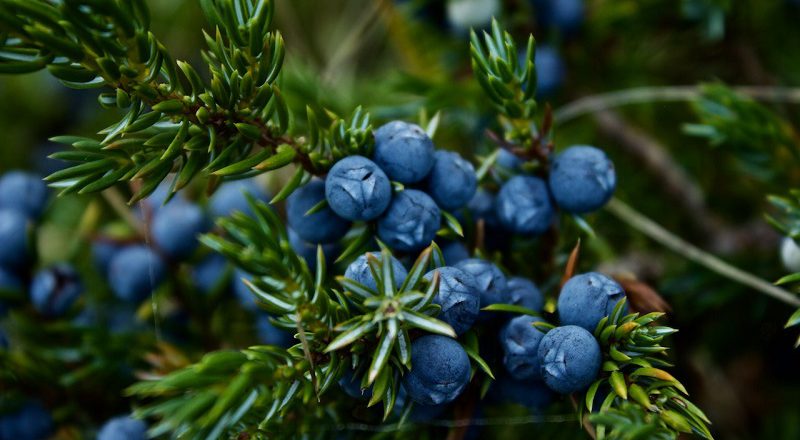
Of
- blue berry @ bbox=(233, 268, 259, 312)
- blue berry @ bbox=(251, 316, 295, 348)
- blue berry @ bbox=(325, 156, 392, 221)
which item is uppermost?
blue berry @ bbox=(325, 156, 392, 221)

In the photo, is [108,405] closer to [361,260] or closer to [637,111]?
[361,260]

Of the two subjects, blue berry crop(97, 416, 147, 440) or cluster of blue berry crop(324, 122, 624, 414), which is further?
blue berry crop(97, 416, 147, 440)

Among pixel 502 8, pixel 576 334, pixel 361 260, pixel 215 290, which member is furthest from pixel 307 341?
pixel 502 8

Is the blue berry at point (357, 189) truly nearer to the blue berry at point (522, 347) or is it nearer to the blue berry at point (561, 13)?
the blue berry at point (522, 347)

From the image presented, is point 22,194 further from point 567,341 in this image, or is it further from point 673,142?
point 673,142

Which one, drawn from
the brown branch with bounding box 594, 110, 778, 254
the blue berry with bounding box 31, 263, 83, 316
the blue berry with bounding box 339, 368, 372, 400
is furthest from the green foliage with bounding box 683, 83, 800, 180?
the blue berry with bounding box 31, 263, 83, 316

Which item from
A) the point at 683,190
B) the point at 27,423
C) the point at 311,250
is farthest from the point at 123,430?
the point at 683,190

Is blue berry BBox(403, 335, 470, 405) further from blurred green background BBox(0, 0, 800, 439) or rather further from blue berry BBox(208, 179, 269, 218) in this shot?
blue berry BBox(208, 179, 269, 218)
